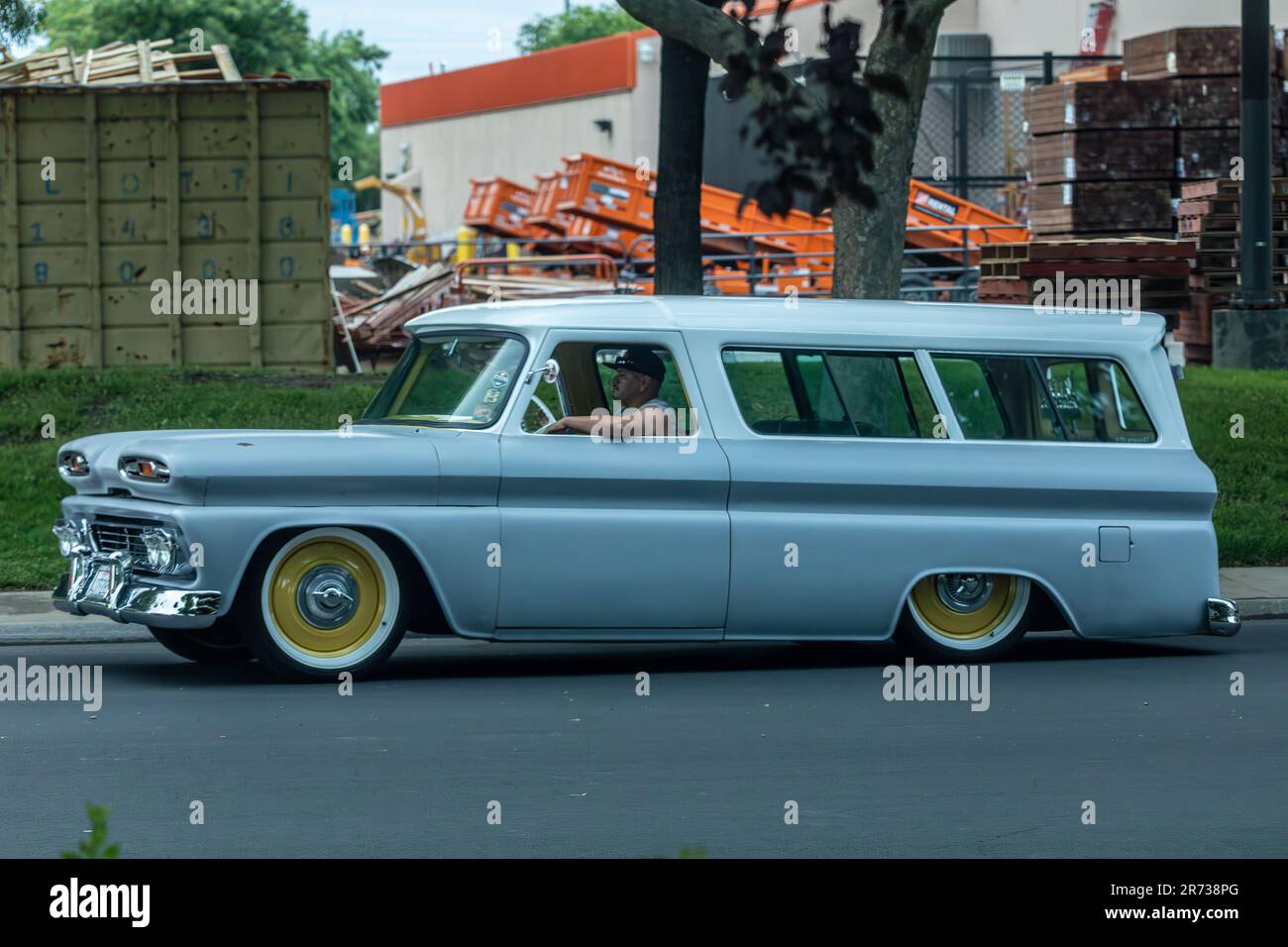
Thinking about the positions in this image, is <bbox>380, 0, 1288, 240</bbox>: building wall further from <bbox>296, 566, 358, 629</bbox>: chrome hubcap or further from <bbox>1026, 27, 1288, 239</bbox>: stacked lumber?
<bbox>296, 566, 358, 629</bbox>: chrome hubcap

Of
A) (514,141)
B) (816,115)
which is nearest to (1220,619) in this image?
(816,115)

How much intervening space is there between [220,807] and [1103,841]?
9.72 feet

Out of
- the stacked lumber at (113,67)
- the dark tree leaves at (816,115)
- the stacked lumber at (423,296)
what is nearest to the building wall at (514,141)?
the stacked lumber at (423,296)

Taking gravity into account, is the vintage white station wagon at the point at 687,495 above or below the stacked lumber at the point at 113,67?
below

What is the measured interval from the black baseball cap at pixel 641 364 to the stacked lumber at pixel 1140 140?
15.4 m

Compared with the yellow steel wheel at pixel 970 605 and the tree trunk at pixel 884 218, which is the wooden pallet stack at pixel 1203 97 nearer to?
the tree trunk at pixel 884 218

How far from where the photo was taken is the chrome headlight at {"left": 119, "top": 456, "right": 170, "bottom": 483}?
9.42 m

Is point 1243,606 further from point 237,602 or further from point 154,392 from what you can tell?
point 154,392

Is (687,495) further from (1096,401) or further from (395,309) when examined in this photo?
(395,309)

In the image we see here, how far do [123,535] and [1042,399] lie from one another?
4.73m

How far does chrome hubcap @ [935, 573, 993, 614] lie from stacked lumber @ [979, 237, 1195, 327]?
1033cm

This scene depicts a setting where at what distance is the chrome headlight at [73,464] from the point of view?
32.6 ft

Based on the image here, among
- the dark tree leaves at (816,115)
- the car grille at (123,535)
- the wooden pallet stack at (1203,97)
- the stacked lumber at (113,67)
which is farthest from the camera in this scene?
the wooden pallet stack at (1203,97)

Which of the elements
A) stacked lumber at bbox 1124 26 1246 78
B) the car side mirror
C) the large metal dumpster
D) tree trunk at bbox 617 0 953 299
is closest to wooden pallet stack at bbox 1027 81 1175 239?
stacked lumber at bbox 1124 26 1246 78
